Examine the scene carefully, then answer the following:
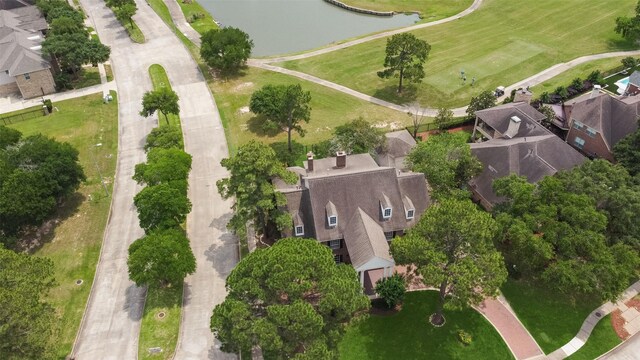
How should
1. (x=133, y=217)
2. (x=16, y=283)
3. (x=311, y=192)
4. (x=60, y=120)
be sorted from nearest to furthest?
(x=16, y=283) < (x=311, y=192) < (x=133, y=217) < (x=60, y=120)

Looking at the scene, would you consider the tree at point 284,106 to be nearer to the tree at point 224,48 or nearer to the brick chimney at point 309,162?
the brick chimney at point 309,162

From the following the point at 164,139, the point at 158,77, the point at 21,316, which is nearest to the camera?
the point at 21,316

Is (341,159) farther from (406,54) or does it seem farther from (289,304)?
(406,54)

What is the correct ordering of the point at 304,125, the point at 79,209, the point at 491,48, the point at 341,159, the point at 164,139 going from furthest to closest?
1. the point at 491,48
2. the point at 304,125
3. the point at 164,139
4. the point at 79,209
5. the point at 341,159

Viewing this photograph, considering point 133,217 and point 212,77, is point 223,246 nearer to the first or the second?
point 133,217

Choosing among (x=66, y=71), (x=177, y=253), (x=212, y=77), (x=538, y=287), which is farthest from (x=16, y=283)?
(x=66, y=71)

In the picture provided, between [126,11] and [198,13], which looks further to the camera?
[198,13]

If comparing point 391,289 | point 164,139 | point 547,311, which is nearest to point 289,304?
point 391,289
